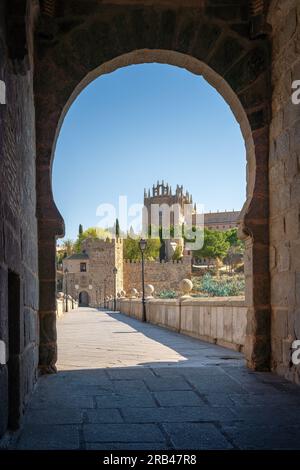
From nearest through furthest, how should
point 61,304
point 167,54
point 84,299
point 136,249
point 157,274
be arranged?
point 167,54
point 61,304
point 84,299
point 157,274
point 136,249

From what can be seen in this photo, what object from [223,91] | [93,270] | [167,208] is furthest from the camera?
[167,208]

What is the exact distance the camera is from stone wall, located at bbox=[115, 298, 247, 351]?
802 cm

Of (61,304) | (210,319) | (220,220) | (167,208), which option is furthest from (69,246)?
(210,319)

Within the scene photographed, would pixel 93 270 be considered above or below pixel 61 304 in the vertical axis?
above

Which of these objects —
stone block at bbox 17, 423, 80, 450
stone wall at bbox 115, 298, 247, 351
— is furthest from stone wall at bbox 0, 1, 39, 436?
stone wall at bbox 115, 298, 247, 351

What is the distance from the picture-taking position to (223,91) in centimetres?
641

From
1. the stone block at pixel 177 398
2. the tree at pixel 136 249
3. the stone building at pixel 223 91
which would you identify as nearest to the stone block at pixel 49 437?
the stone block at pixel 177 398

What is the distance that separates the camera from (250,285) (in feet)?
19.7

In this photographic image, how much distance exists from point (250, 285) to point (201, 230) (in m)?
→ 98.9

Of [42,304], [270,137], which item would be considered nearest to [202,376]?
[42,304]

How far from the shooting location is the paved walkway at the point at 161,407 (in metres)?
3.11

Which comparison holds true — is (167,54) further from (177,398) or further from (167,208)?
(167,208)

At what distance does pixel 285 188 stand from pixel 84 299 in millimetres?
67908
